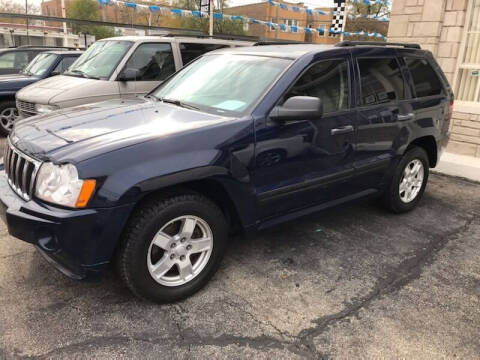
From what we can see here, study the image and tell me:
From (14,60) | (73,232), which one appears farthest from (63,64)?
(73,232)

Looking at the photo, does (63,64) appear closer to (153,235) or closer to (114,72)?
(114,72)

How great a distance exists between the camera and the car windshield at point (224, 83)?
311 cm

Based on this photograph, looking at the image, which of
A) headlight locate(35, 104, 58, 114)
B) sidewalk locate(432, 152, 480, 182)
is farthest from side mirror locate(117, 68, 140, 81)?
sidewalk locate(432, 152, 480, 182)

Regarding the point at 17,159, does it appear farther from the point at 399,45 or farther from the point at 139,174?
the point at 399,45

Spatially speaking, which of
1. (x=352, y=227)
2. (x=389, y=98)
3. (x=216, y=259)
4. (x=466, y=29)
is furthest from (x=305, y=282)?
(x=466, y=29)

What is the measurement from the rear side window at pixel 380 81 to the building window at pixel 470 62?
3.62 metres

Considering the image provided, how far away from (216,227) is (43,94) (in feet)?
15.0

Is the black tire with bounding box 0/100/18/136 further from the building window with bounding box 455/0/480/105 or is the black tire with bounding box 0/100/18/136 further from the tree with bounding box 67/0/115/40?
the tree with bounding box 67/0/115/40

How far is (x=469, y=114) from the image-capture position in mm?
6766

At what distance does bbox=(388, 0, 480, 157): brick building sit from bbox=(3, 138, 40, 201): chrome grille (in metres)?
6.74

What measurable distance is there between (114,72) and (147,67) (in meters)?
0.54

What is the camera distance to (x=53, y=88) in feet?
20.3

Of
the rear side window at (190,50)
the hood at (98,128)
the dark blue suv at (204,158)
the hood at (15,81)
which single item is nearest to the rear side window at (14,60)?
the hood at (15,81)

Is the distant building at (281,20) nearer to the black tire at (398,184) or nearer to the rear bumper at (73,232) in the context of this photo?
the black tire at (398,184)
